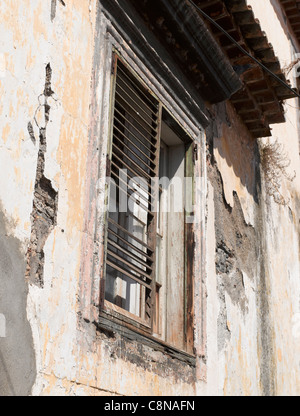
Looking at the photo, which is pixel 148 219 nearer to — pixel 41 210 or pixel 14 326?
pixel 41 210

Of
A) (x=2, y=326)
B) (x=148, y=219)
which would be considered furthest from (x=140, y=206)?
(x=2, y=326)

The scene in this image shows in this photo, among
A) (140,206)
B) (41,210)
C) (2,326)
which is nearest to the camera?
(2,326)

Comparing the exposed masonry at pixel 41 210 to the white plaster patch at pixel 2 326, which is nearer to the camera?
the white plaster patch at pixel 2 326

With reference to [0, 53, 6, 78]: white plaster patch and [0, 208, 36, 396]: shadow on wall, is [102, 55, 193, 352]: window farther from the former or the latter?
[0, 53, 6, 78]: white plaster patch

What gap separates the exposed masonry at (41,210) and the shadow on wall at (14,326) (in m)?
0.10

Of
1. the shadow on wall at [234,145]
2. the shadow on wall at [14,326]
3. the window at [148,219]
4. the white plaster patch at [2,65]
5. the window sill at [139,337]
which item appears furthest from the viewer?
the shadow on wall at [234,145]

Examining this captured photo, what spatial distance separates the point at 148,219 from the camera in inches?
170

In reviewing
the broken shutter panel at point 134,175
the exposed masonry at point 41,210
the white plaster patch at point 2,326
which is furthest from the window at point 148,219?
the white plaster patch at point 2,326

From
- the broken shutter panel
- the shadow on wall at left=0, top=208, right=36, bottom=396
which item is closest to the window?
the broken shutter panel

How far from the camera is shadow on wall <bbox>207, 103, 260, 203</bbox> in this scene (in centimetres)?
567

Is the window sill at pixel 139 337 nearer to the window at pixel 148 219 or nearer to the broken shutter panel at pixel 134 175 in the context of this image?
the window at pixel 148 219

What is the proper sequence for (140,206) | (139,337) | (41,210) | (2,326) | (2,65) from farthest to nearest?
(140,206), (139,337), (41,210), (2,65), (2,326)

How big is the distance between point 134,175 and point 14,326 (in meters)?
1.69

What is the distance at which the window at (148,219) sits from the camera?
404cm
